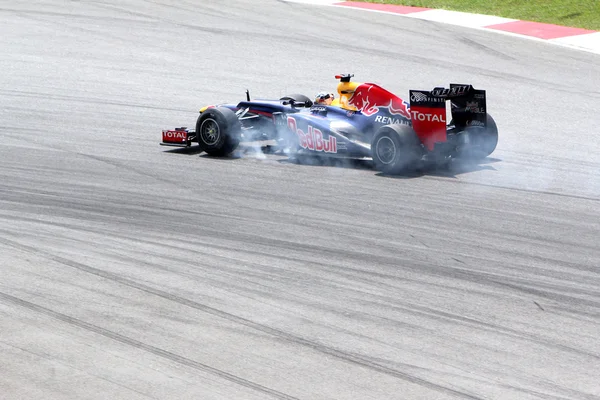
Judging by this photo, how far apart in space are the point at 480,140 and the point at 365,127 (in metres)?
1.43

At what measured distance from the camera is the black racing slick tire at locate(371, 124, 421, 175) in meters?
10.8

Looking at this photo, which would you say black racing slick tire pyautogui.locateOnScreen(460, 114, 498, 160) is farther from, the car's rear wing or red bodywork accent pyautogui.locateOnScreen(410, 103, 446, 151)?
red bodywork accent pyautogui.locateOnScreen(410, 103, 446, 151)

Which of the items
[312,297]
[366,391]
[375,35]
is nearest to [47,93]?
[375,35]

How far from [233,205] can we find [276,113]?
103 inches

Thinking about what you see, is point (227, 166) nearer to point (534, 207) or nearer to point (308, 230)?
point (308, 230)

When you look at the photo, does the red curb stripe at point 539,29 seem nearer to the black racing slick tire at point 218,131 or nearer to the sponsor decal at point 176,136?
the black racing slick tire at point 218,131

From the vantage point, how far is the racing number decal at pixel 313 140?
1159cm

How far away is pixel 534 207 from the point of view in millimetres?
9672

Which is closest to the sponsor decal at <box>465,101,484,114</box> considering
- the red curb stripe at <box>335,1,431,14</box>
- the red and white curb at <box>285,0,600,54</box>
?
the red and white curb at <box>285,0,600,54</box>

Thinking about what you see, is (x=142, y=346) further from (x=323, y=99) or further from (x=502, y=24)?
(x=502, y=24)

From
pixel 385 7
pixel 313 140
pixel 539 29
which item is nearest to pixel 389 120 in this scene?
pixel 313 140

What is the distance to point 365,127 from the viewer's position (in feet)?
38.3

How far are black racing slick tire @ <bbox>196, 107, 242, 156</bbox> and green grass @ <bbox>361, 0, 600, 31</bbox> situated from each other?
35.8 feet

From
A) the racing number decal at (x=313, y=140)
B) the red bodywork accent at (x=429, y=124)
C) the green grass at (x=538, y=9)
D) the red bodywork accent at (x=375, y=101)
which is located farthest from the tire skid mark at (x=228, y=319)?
the green grass at (x=538, y=9)
